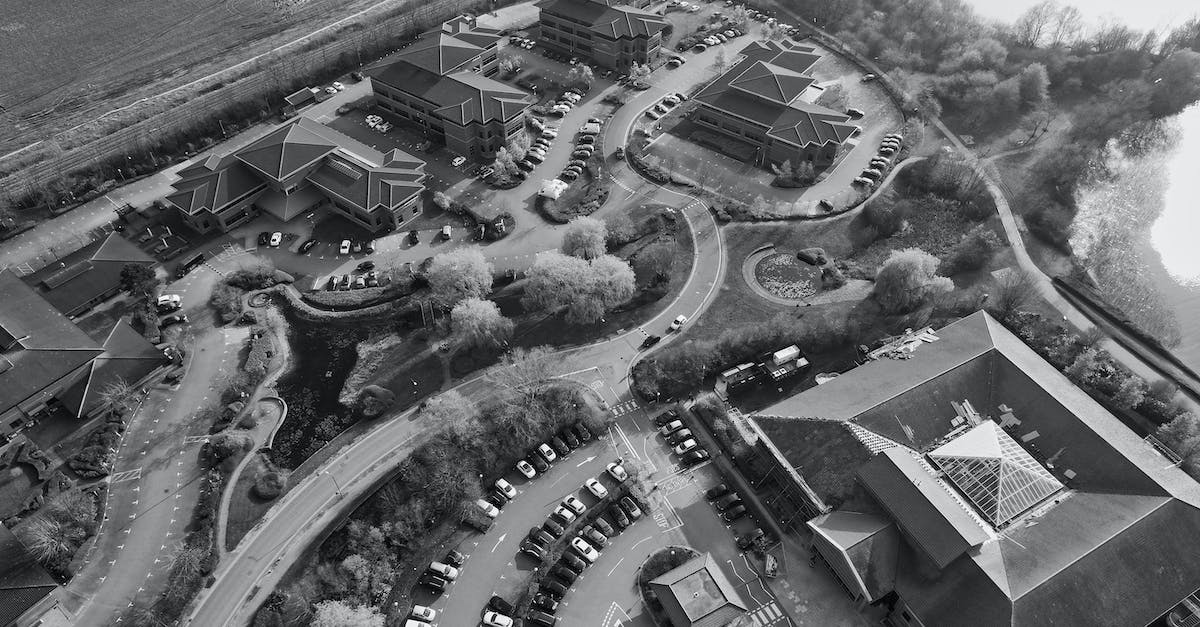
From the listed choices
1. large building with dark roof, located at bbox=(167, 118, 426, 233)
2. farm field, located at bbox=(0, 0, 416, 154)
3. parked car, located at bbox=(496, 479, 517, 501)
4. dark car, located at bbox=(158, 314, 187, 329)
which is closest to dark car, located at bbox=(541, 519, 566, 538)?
parked car, located at bbox=(496, 479, 517, 501)

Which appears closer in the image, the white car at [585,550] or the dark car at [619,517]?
the white car at [585,550]

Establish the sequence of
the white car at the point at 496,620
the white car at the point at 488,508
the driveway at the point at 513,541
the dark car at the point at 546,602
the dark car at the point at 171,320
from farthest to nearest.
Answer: the dark car at the point at 171,320 → the white car at the point at 488,508 → the driveway at the point at 513,541 → the dark car at the point at 546,602 → the white car at the point at 496,620

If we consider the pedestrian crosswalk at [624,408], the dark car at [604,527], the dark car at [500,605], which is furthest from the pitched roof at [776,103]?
the dark car at [500,605]

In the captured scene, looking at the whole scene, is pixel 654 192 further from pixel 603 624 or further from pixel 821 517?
pixel 603 624

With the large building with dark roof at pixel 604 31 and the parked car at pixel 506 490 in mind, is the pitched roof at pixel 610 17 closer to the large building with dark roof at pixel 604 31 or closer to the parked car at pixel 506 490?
the large building with dark roof at pixel 604 31

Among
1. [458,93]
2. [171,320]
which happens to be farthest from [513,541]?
[458,93]

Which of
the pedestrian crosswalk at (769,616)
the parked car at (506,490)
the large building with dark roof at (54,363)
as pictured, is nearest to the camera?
the pedestrian crosswalk at (769,616)

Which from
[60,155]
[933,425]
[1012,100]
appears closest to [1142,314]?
[933,425]
